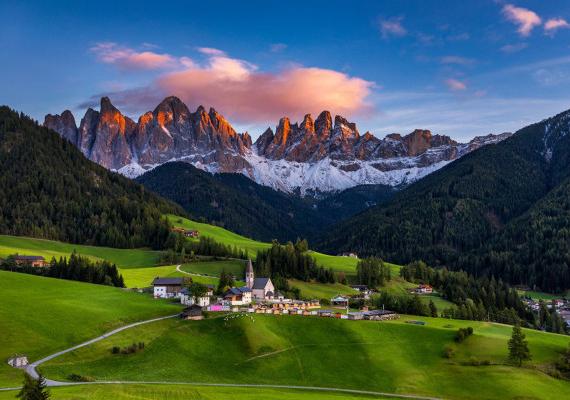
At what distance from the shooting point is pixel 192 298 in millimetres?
133625

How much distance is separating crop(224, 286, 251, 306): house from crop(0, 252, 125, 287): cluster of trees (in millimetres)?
37407

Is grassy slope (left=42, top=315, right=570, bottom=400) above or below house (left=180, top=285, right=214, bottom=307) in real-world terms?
below

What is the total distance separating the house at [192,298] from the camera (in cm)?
12875

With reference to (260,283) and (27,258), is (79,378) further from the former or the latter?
(27,258)

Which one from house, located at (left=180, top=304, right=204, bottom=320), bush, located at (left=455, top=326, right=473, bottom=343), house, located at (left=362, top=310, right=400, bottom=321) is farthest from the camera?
house, located at (left=362, top=310, right=400, bottom=321)

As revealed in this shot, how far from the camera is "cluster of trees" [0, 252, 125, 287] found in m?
161

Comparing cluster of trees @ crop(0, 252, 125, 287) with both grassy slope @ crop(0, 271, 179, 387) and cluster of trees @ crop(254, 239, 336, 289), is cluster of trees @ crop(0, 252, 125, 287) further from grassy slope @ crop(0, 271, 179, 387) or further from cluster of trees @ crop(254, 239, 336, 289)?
cluster of trees @ crop(254, 239, 336, 289)

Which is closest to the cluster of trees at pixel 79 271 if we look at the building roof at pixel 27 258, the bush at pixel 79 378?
the building roof at pixel 27 258

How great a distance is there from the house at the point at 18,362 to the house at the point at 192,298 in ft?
146

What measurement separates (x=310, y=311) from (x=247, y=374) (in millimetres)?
38445

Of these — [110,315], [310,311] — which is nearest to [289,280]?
[310,311]

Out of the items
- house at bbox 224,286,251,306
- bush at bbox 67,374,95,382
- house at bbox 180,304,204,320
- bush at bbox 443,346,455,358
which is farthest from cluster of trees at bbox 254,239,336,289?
bush at bbox 67,374,95,382

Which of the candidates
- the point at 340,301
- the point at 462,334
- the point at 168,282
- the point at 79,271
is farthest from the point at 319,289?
the point at 462,334

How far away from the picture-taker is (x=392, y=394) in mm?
90625
